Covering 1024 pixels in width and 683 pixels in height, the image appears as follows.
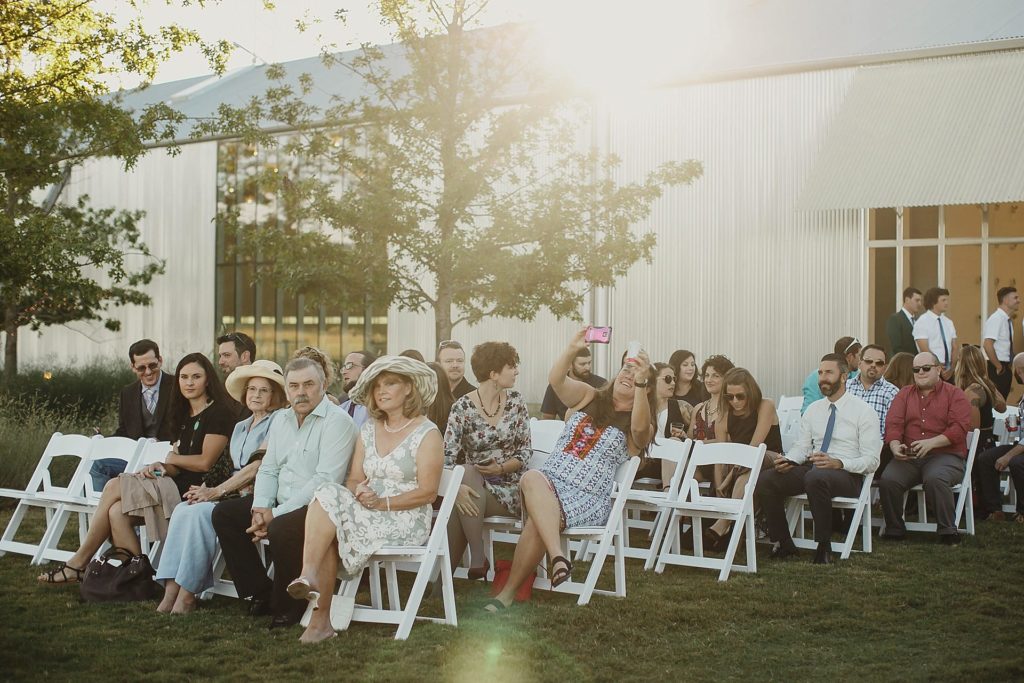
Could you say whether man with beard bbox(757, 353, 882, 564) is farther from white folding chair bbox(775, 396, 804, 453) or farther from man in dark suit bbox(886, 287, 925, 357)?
man in dark suit bbox(886, 287, 925, 357)

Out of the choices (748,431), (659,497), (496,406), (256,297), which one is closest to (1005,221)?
(748,431)

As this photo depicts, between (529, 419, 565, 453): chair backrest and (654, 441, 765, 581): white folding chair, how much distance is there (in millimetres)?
1002

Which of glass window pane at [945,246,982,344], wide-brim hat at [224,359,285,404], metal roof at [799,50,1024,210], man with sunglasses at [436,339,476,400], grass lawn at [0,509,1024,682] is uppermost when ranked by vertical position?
metal roof at [799,50,1024,210]

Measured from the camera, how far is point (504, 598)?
7262 mm

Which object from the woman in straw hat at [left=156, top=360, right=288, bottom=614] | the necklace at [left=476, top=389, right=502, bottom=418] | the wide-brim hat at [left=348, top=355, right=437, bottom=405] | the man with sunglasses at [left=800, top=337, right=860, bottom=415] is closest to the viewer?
the wide-brim hat at [left=348, top=355, right=437, bottom=405]

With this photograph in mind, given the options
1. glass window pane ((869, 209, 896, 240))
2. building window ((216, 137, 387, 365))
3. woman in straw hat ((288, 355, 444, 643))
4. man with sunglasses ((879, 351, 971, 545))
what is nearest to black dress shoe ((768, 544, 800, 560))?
man with sunglasses ((879, 351, 971, 545))

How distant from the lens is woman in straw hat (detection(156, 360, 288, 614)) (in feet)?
23.5

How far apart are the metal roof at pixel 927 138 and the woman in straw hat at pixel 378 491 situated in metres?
13.0

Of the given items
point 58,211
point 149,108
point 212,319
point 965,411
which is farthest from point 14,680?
point 212,319

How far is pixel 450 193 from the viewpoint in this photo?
56.1 feet

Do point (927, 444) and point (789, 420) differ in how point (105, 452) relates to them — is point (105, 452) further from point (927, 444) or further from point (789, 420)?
→ point (927, 444)

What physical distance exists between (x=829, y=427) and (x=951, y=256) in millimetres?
11330

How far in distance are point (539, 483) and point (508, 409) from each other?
89 centimetres

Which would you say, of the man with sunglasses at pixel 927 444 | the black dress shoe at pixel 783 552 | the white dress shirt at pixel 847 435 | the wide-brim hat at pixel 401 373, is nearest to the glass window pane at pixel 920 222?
the man with sunglasses at pixel 927 444
